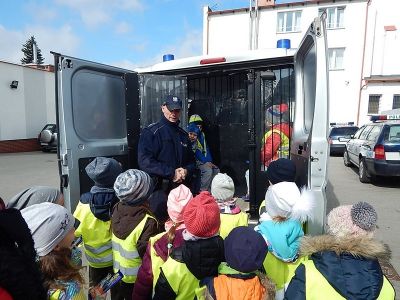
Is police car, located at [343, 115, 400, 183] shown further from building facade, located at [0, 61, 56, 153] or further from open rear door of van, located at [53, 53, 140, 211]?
building facade, located at [0, 61, 56, 153]

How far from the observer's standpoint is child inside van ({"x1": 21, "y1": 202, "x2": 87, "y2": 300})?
155 centimetres

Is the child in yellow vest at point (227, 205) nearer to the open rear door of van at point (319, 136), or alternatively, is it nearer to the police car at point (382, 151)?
the open rear door of van at point (319, 136)

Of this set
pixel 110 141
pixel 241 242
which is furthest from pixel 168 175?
pixel 241 242

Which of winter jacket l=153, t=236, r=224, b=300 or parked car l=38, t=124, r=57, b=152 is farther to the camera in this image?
parked car l=38, t=124, r=57, b=152

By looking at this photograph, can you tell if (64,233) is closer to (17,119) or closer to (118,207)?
(118,207)

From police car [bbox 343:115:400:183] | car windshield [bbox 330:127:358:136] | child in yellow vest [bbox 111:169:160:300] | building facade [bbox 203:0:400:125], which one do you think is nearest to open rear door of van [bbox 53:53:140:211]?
child in yellow vest [bbox 111:169:160:300]

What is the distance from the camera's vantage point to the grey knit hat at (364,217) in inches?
64.6

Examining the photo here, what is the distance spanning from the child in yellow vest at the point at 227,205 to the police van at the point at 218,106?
578 mm

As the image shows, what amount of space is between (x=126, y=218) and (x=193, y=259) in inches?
31.7

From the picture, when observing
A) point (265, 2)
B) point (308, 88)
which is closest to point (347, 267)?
point (308, 88)

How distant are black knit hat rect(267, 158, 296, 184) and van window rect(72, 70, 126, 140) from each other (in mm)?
1814

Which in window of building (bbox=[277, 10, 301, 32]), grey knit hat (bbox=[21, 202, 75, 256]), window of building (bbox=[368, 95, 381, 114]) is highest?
window of building (bbox=[277, 10, 301, 32])

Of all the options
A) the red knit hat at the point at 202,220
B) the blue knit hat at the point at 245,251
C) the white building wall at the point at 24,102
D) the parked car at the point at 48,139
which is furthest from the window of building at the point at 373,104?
the blue knit hat at the point at 245,251

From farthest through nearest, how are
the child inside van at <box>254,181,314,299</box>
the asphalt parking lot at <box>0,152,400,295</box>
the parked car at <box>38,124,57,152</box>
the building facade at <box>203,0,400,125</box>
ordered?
the building facade at <box>203,0,400,125</box> < the parked car at <box>38,124,57,152</box> < the asphalt parking lot at <box>0,152,400,295</box> < the child inside van at <box>254,181,314,299</box>
